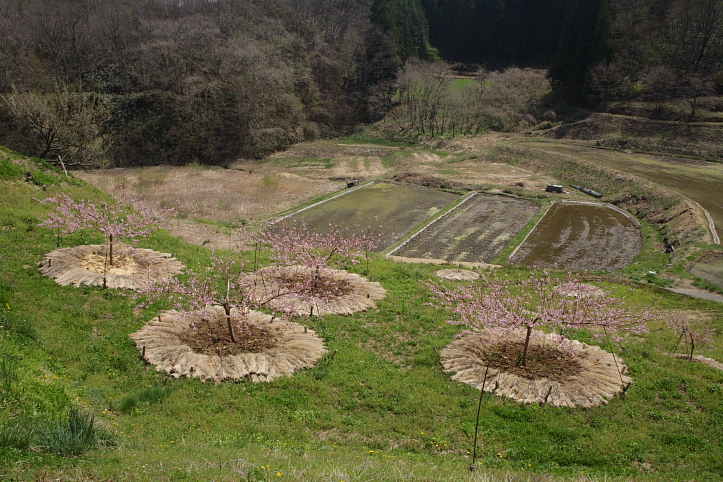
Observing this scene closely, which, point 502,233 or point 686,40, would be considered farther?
point 686,40

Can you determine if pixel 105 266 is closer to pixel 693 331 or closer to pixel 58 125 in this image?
pixel 693 331

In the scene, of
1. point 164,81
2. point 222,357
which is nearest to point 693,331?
point 222,357

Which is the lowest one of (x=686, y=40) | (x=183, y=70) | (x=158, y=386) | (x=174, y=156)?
(x=174, y=156)

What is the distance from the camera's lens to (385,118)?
56.2 metres

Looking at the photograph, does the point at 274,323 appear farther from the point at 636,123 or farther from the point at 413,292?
the point at 636,123

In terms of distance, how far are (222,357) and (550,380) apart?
628cm

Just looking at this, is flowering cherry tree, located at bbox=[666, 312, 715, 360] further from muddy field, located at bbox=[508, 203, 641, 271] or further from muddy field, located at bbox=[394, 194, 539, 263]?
muddy field, located at bbox=[394, 194, 539, 263]

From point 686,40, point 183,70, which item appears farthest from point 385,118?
point 686,40

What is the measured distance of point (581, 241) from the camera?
23.1 metres

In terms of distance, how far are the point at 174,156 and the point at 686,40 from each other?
174ft

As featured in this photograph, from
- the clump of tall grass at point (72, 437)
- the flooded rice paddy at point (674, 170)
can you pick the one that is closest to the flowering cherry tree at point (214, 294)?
the clump of tall grass at point (72, 437)

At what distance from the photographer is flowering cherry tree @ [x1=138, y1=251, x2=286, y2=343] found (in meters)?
9.82

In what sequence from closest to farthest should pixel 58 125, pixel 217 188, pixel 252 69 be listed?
pixel 58 125
pixel 217 188
pixel 252 69

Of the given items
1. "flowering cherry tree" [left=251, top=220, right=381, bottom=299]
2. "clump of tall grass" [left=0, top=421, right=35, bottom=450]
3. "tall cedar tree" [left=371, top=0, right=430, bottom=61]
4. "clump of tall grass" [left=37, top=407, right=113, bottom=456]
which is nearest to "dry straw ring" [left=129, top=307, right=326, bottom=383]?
"flowering cherry tree" [left=251, top=220, right=381, bottom=299]
